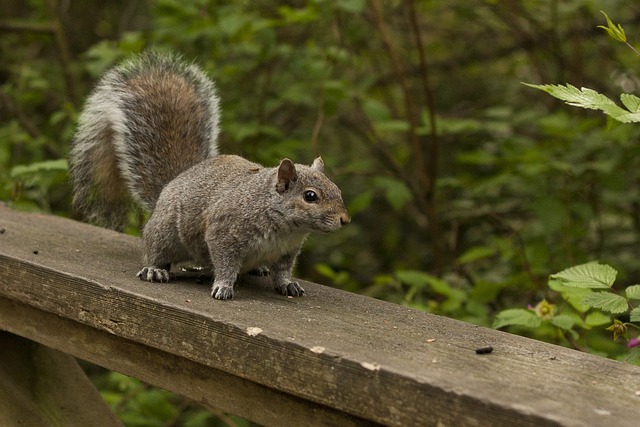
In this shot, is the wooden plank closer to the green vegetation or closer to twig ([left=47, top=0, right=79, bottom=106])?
the green vegetation

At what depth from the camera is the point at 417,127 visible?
403cm

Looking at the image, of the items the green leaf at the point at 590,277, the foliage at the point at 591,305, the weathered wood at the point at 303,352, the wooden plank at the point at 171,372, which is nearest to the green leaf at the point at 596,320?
the foliage at the point at 591,305

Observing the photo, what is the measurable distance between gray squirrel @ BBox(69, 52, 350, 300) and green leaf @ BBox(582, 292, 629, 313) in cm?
58

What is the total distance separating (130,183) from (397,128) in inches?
53.6

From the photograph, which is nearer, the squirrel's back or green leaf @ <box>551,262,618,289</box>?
green leaf @ <box>551,262,618,289</box>

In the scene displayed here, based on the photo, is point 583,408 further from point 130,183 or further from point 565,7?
point 565,7

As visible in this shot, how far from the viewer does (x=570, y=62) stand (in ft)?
15.5

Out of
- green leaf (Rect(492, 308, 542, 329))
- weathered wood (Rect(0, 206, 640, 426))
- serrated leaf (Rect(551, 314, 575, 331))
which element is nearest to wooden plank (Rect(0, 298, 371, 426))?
weathered wood (Rect(0, 206, 640, 426))

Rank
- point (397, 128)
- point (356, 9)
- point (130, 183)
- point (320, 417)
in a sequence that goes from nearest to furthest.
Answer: point (320, 417)
point (130, 183)
point (356, 9)
point (397, 128)

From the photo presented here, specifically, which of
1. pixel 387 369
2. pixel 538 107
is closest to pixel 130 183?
pixel 387 369

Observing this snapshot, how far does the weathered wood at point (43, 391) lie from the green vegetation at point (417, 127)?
65cm

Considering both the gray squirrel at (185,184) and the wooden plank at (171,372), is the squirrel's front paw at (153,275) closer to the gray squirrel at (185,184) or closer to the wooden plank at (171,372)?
the gray squirrel at (185,184)

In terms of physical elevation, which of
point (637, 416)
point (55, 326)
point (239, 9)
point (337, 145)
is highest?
point (239, 9)

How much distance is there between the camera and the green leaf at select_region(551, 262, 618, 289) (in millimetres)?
1709
